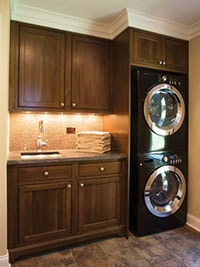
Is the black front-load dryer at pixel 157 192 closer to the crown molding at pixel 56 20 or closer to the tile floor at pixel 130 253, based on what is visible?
the tile floor at pixel 130 253

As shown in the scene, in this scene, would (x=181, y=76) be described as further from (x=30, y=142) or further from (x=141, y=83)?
(x=30, y=142)

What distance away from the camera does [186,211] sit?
257 cm

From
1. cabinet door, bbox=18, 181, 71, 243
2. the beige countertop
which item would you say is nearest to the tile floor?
cabinet door, bbox=18, 181, 71, 243

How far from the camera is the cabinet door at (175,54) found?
2.46 meters

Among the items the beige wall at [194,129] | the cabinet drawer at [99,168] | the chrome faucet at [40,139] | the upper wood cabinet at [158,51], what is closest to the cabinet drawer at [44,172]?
the cabinet drawer at [99,168]

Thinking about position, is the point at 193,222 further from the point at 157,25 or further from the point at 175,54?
the point at 157,25

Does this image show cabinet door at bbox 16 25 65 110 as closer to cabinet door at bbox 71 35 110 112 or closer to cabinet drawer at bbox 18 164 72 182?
cabinet door at bbox 71 35 110 112

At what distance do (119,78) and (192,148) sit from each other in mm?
1279

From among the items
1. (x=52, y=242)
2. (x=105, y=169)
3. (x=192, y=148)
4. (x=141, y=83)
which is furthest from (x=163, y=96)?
(x=52, y=242)

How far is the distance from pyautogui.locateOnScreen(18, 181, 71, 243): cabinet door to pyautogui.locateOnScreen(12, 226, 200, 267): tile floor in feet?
0.64

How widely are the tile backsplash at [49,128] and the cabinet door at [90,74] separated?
13.4 inches

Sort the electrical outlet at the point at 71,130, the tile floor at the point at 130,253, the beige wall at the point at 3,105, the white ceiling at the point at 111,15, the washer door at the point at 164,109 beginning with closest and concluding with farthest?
the beige wall at the point at 3,105 < the tile floor at the point at 130,253 < the white ceiling at the point at 111,15 < the washer door at the point at 164,109 < the electrical outlet at the point at 71,130

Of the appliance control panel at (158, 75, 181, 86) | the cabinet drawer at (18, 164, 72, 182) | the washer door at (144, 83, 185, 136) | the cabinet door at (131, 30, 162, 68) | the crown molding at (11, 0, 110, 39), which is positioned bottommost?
the cabinet drawer at (18, 164, 72, 182)

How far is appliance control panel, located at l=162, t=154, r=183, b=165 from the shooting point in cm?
237
